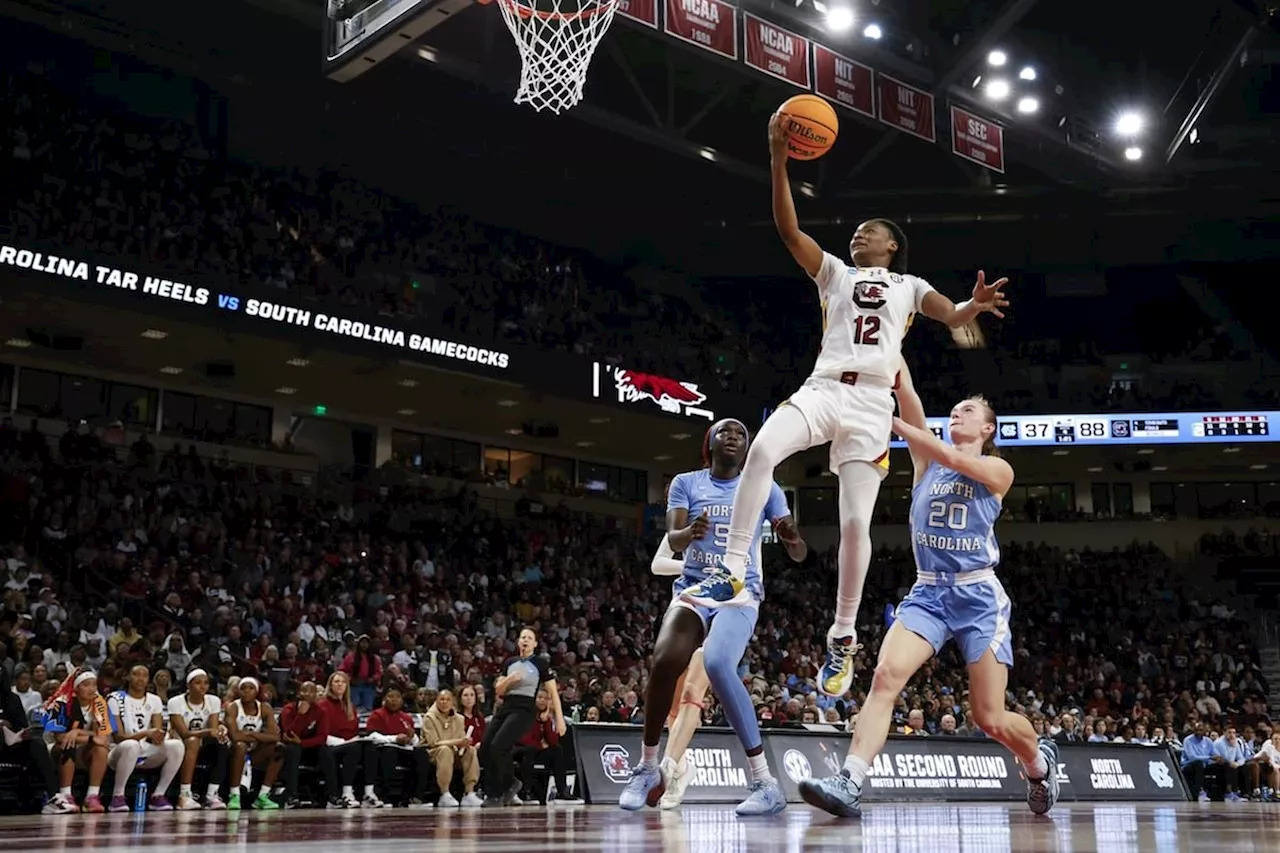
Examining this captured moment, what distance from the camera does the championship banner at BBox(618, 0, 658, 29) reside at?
18062mm

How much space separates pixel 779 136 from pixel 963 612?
2.52m

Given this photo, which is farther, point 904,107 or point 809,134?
point 904,107

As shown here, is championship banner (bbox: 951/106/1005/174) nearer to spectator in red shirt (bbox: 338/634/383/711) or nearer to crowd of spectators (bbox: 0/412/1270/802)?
crowd of spectators (bbox: 0/412/1270/802)

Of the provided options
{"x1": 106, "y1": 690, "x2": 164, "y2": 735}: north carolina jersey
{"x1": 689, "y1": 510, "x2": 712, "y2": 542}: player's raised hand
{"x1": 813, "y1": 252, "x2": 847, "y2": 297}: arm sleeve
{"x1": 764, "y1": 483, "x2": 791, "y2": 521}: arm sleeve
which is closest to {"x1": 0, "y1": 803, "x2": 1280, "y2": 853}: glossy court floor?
{"x1": 689, "y1": 510, "x2": 712, "y2": 542}: player's raised hand

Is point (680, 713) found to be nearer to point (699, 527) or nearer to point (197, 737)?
point (699, 527)

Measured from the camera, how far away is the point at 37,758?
1095 centimetres

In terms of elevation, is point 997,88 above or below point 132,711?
above

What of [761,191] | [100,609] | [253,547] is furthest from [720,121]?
[100,609]

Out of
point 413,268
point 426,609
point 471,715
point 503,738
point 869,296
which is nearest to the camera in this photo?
point 869,296

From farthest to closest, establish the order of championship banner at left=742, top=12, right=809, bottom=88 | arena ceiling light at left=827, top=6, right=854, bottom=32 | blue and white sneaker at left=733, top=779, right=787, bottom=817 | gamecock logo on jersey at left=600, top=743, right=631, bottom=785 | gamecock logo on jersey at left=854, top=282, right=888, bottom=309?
A: arena ceiling light at left=827, top=6, right=854, bottom=32
championship banner at left=742, top=12, right=809, bottom=88
gamecock logo on jersey at left=600, top=743, right=631, bottom=785
blue and white sneaker at left=733, top=779, right=787, bottom=817
gamecock logo on jersey at left=854, top=282, right=888, bottom=309

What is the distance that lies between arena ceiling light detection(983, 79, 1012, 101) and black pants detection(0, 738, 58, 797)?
2060 centimetres

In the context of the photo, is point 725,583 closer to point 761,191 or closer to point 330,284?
point 330,284

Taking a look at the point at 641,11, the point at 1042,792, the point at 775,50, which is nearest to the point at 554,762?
the point at 1042,792

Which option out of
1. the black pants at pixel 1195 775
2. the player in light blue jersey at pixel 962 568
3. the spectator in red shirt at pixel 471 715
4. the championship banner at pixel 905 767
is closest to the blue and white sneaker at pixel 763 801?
the player in light blue jersey at pixel 962 568
